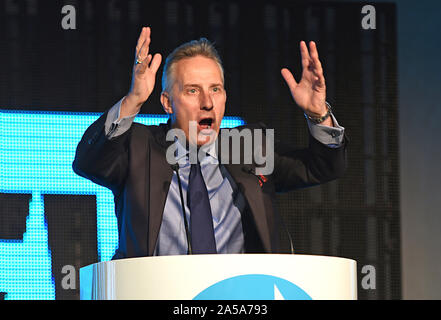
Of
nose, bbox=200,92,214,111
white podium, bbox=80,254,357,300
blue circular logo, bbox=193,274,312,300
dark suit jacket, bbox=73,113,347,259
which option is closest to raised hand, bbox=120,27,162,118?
dark suit jacket, bbox=73,113,347,259

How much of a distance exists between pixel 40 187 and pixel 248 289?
2.23 metres

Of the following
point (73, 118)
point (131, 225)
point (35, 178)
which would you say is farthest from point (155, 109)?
point (131, 225)

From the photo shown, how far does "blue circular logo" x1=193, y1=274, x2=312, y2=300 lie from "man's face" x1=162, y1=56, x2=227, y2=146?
3.38 feet

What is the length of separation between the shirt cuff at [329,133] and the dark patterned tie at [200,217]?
0.42 metres

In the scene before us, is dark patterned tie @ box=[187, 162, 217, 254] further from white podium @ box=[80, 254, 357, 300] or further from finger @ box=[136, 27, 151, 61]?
white podium @ box=[80, 254, 357, 300]

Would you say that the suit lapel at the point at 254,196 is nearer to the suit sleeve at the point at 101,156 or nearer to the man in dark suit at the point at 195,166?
the man in dark suit at the point at 195,166

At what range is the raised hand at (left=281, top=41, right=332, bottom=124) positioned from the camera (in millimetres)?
2428

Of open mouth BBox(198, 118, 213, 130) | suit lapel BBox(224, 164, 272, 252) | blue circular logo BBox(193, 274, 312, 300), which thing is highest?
Answer: open mouth BBox(198, 118, 213, 130)

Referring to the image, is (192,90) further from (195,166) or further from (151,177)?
(151,177)

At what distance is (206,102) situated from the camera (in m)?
2.64

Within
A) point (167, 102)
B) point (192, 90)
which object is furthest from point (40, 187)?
point (192, 90)

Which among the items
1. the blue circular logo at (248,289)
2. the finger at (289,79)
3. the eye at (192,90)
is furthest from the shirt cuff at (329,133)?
the blue circular logo at (248,289)

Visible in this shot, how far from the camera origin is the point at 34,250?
141 inches

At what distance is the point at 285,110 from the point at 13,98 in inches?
56.2
